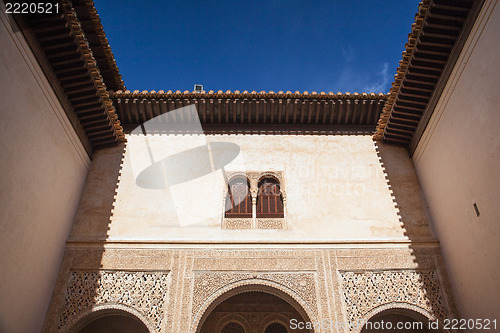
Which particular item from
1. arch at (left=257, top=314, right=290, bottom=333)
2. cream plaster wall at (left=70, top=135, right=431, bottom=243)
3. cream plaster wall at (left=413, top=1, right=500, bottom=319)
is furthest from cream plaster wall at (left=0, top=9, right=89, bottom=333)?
cream plaster wall at (left=413, top=1, right=500, bottom=319)

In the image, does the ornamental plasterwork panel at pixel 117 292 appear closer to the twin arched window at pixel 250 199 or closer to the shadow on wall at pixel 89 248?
the shadow on wall at pixel 89 248

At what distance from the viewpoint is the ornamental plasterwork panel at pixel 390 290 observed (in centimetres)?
514

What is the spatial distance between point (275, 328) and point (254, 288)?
1.46 meters

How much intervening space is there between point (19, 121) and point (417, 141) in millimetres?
5679

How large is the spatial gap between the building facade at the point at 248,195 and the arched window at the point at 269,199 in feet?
0.06

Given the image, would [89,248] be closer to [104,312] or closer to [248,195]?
[104,312]

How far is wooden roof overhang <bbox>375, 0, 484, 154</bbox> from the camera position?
15.4ft

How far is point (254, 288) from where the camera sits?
17.6 feet

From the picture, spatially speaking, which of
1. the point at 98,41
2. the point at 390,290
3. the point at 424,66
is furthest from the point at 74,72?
the point at 390,290

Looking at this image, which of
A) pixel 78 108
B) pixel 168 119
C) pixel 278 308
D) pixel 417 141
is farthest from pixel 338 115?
pixel 78 108

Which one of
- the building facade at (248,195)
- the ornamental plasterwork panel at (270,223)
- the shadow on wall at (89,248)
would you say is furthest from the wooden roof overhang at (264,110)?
the ornamental plasterwork panel at (270,223)

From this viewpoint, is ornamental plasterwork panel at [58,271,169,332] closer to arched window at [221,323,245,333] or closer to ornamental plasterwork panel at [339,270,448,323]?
arched window at [221,323,245,333]

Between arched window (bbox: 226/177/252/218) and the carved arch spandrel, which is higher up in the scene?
arched window (bbox: 226/177/252/218)

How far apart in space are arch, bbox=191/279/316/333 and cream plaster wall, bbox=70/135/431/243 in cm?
63
